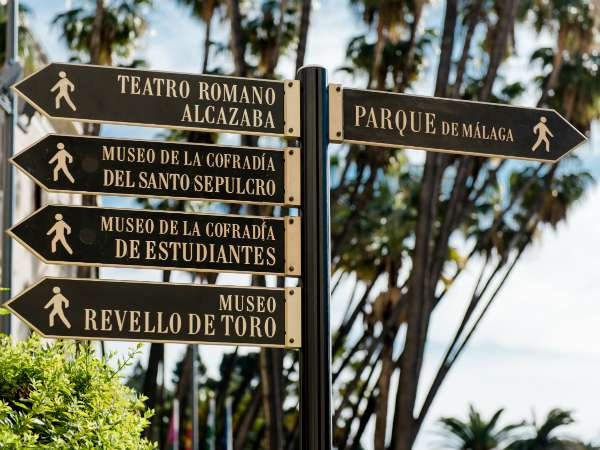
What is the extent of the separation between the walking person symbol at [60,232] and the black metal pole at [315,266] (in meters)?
1.21

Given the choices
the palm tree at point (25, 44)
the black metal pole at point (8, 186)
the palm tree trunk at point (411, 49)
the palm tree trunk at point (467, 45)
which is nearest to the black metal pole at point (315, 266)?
the black metal pole at point (8, 186)

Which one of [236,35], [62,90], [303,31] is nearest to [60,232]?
[62,90]

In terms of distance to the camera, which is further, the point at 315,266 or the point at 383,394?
the point at 383,394

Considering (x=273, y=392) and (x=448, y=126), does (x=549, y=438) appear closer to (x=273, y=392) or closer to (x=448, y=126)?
(x=273, y=392)

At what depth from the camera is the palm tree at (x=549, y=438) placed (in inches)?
1451

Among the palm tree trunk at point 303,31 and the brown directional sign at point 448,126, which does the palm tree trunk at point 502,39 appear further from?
the brown directional sign at point 448,126

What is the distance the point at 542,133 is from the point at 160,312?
246cm

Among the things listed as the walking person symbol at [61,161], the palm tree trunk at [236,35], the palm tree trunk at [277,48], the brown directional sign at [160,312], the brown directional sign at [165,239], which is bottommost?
the brown directional sign at [160,312]

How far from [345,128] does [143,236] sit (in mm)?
1243

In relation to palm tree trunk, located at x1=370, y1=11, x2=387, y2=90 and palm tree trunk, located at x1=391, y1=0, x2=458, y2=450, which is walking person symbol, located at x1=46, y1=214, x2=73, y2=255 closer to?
palm tree trunk, located at x1=391, y1=0, x2=458, y2=450

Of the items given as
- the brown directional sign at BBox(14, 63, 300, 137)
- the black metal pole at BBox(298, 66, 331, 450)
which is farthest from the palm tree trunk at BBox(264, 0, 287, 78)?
the black metal pole at BBox(298, 66, 331, 450)

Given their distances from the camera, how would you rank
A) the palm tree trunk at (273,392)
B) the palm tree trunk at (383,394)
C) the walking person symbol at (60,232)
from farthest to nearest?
the palm tree trunk at (383,394)
the palm tree trunk at (273,392)
the walking person symbol at (60,232)

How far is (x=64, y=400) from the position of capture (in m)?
5.17

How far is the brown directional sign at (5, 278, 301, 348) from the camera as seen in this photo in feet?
16.9
